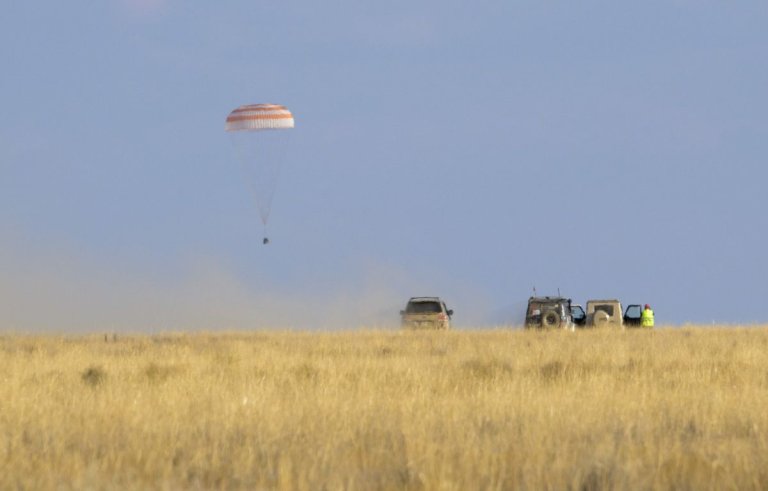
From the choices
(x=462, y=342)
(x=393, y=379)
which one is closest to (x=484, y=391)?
(x=393, y=379)

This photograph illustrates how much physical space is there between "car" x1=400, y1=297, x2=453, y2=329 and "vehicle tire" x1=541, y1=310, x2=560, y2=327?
276cm

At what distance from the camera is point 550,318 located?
37.8 metres

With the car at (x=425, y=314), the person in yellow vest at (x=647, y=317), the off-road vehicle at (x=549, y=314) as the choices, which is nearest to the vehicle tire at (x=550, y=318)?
the off-road vehicle at (x=549, y=314)

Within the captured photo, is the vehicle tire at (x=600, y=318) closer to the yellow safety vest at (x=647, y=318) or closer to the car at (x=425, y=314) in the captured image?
the yellow safety vest at (x=647, y=318)

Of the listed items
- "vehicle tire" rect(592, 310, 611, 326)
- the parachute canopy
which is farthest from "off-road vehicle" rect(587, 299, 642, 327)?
the parachute canopy

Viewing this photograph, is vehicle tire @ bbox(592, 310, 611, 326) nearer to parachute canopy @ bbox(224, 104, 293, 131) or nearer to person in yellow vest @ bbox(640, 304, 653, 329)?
person in yellow vest @ bbox(640, 304, 653, 329)

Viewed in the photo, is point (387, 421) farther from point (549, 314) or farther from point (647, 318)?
point (647, 318)

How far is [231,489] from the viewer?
339 inches

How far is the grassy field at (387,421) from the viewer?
898 centimetres

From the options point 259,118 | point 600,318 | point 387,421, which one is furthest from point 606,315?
point 387,421

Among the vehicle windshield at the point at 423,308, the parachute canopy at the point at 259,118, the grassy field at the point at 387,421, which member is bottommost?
the grassy field at the point at 387,421

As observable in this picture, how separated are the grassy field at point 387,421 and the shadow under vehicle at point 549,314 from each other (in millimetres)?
12929

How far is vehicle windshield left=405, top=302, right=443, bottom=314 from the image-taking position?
37.4 metres

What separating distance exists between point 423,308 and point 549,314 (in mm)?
3778
